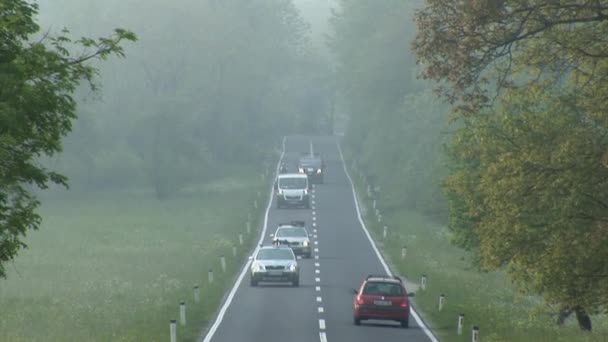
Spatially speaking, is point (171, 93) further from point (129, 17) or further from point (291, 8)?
point (291, 8)

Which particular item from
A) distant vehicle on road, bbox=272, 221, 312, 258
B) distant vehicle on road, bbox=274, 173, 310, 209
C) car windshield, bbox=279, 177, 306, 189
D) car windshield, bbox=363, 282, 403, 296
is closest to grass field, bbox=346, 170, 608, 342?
car windshield, bbox=363, 282, 403, 296

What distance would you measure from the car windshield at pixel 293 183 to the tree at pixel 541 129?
52.1 metres

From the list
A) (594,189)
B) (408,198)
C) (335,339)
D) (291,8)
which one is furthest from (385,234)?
(291,8)

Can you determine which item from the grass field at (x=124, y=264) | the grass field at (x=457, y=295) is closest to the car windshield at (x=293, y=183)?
the grass field at (x=124, y=264)

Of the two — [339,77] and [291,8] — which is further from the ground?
[291,8]

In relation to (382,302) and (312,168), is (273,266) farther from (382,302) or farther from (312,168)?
(312,168)

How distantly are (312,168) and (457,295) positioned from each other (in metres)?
54.6

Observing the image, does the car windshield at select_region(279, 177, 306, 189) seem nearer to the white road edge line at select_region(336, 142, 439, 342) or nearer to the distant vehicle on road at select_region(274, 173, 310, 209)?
the distant vehicle on road at select_region(274, 173, 310, 209)

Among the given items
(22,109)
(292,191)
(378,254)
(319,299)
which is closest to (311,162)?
(292,191)

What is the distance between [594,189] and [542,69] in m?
2.61

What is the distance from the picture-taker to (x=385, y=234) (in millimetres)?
64000

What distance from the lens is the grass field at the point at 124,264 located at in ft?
101

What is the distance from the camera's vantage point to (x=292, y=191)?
77812 millimetres

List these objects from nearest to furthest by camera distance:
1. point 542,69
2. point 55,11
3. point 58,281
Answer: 1. point 542,69
2. point 58,281
3. point 55,11
